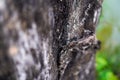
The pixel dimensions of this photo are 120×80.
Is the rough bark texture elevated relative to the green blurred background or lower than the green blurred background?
elevated

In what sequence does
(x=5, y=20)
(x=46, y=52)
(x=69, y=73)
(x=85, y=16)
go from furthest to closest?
1. (x=69, y=73)
2. (x=85, y=16)
3. (x=46, y=52)
4. (x=5, y=20)

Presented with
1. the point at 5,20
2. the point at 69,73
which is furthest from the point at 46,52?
the point at 69,73

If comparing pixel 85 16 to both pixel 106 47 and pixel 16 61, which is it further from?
pixel 106 47

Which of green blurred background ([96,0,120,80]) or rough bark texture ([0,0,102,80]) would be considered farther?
green blurred background ([96,0,120,80])

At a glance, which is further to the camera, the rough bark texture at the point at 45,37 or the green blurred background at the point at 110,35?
the green blurred background at the point at 110,35

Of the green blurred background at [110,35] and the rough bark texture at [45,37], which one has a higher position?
the rough bark texture at [45,37]
